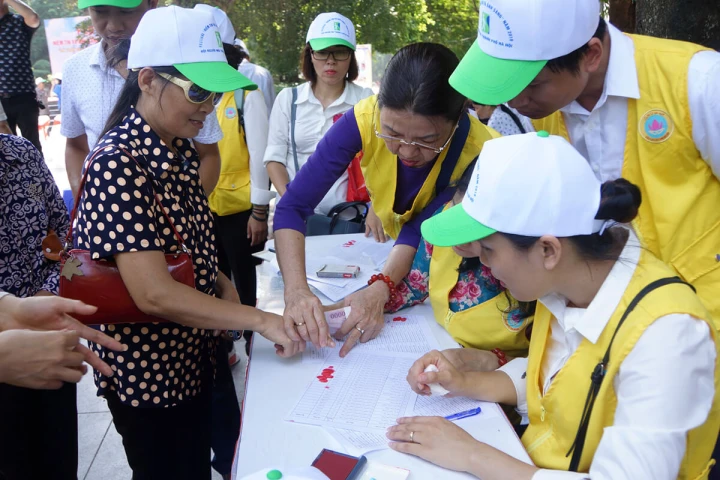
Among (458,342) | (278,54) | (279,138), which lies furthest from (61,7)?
(458,342)

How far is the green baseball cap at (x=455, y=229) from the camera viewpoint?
3.83 feet

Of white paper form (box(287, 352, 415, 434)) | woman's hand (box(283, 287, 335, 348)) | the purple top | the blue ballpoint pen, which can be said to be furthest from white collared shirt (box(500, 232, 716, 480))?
the purple top

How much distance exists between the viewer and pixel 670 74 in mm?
1456

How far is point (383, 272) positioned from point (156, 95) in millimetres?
903

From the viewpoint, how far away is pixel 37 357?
1.28 m

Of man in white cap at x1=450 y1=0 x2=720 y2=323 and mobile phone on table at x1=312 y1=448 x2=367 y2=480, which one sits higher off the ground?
man in white cap at x1=450 y1=0 x2=720 y2=323

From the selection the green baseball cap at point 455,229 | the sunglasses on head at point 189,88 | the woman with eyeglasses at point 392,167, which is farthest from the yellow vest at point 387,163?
the green baseball cap at point 455,229

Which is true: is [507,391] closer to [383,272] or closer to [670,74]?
[383,272]

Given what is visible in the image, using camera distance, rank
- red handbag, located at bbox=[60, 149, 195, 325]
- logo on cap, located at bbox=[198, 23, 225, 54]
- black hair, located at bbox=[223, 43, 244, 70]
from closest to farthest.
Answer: red handbag, located at bbox=[60, 149, 195, 325], logo on cap, located at bbox=[198, 23, 225, 54], black hair, located at bbox=[223, 43, 244, 70]

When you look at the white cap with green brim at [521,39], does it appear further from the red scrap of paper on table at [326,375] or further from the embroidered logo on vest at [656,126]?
the red scrap of paper on table at [326,375]

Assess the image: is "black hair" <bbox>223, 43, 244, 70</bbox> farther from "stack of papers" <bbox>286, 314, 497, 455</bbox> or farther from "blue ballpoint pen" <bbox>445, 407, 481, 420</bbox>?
"blue ballpoint pen" <bbox>445, 407, 481, 420</bbox>

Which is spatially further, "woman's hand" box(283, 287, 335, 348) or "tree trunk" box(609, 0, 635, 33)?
"tree trunk" box(609, 0, 635, 33)

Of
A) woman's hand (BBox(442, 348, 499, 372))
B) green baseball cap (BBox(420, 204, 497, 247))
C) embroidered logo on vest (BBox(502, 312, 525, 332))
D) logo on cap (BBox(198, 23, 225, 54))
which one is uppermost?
logo on cap (BBox(198, 23, 225, 54))

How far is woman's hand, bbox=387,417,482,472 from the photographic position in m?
1.20
